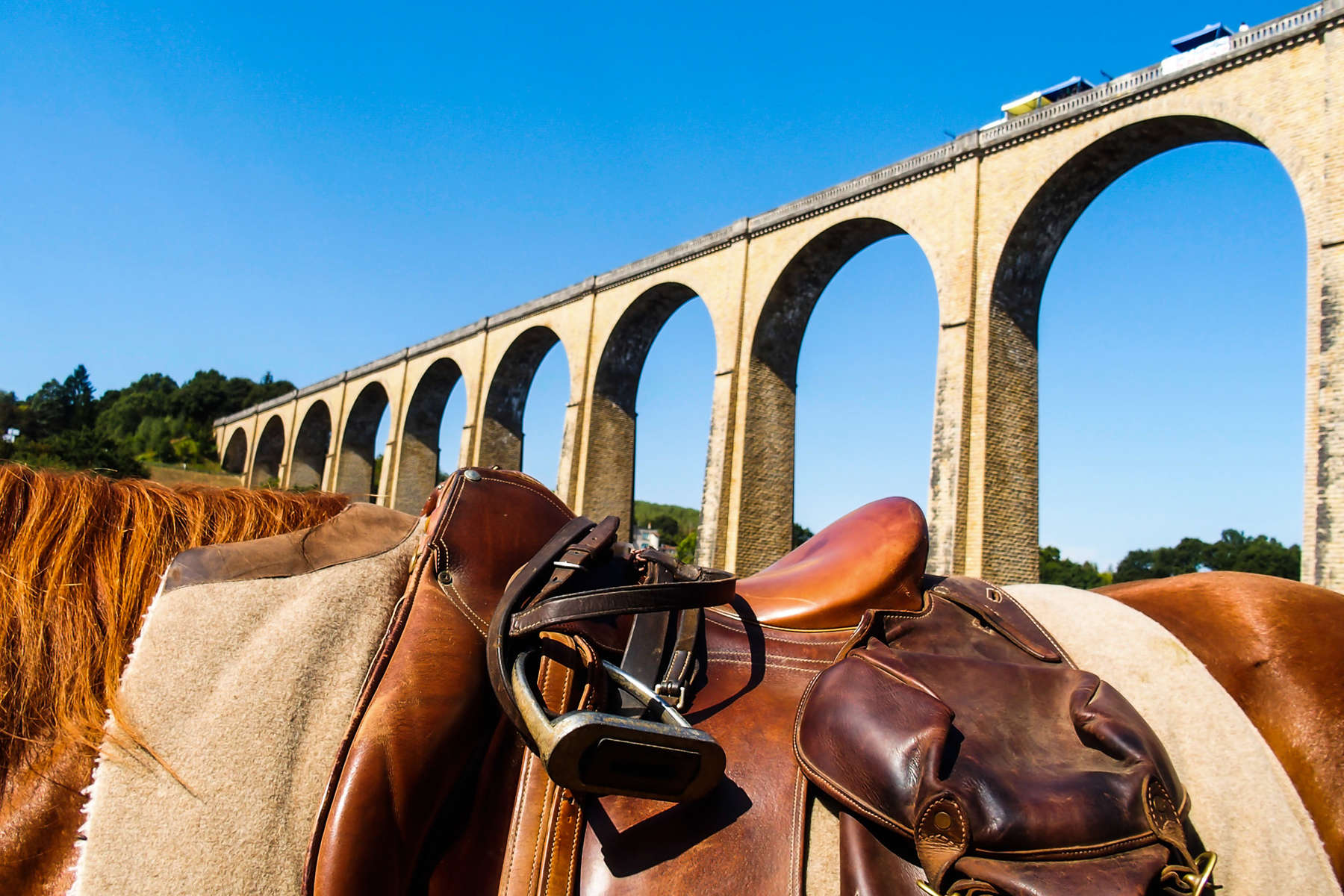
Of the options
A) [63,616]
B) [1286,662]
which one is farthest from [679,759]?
[1286,662]

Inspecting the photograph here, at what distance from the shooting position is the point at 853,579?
1.36 meters

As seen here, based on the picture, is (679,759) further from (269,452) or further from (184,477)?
(269,452)

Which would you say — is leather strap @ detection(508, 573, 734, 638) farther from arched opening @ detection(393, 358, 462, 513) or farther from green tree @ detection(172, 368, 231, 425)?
green tree @ detection(172, 368, 231, 425)

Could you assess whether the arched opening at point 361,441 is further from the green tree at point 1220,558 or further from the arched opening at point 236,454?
the green tree at point 1220,558

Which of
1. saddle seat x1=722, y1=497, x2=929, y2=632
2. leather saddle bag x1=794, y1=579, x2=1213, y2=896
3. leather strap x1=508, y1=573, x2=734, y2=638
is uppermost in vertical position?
saddle seat x1=722, y1=497, x2=929, y2=632

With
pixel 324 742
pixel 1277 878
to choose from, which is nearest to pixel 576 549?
pixel 324 742

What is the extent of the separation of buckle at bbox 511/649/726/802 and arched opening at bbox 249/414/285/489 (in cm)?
4642

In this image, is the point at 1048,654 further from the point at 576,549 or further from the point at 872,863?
the point at 576,549

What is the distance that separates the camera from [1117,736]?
1.06 meters

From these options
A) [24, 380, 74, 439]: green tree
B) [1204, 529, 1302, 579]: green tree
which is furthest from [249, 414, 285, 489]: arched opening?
[1204, 529, 1302, 579]: green tree

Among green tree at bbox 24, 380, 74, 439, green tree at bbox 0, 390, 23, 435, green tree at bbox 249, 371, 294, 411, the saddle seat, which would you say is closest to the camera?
the saddle seat

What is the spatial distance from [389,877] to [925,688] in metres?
0.69

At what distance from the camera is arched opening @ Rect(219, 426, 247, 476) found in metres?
A: 46.2

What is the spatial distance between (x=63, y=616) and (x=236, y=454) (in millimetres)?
52501
